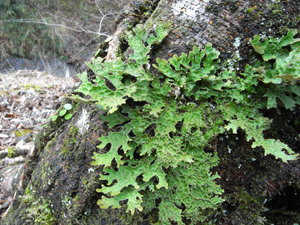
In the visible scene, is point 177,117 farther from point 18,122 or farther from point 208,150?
point 18,122

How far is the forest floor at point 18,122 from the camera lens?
2.33 m

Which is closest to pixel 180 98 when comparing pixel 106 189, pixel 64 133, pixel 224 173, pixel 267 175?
pixel 224 173

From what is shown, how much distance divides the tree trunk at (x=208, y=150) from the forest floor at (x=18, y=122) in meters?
0.69

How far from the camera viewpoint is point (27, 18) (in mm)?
11219

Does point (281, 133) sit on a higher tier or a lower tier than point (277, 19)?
lower

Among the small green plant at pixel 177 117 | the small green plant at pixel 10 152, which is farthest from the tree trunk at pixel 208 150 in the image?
the small green plant at pixel 10 152

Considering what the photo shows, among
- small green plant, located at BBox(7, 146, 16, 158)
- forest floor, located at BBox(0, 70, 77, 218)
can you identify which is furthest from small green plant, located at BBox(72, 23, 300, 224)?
Result: small green plant, located at BBox(7, 146, 16, 158)

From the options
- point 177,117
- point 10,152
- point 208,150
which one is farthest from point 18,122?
point 208,150

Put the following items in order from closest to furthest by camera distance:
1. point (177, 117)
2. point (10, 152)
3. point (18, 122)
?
1. point (177, 117)
2. point (10, 152)
3. point (18, 122)

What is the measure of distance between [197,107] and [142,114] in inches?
14.1

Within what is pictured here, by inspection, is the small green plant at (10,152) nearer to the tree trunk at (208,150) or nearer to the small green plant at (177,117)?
the tree trunk at (208,150)

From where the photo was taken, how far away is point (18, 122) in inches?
126

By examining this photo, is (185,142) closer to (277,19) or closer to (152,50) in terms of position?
(152,50)

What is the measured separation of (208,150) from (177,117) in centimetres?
31
